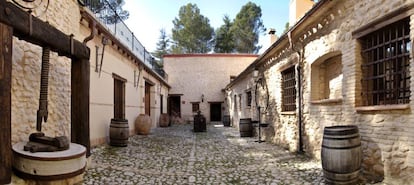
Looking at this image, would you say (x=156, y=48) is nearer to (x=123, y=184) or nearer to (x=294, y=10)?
(x=294, y=10)

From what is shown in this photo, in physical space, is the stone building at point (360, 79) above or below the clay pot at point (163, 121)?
above

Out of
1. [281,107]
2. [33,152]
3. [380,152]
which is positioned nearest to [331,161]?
[380,152]

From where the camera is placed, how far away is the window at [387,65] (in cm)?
414

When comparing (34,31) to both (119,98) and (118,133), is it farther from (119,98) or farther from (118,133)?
(119,98)

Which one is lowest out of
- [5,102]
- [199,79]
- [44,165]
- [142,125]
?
[142,125]

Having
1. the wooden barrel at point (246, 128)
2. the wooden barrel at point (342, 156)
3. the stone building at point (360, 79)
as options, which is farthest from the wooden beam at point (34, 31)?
the wooden barrel at point (246, 128)

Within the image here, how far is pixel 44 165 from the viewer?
302 centimetres

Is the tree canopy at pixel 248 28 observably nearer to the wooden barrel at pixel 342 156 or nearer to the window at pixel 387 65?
the window at pixel 387 65

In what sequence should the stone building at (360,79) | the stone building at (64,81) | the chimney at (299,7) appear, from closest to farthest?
the stone building at (64,81) → the stone building at (360,79) → the chimney at (299,7)

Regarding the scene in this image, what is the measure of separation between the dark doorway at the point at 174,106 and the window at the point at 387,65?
65.1 feet

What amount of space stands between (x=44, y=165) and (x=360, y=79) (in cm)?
476

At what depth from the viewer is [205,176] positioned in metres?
5.13

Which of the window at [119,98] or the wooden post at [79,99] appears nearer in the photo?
the wooden post at [79,99]

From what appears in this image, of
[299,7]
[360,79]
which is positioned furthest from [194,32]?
[360,79]
